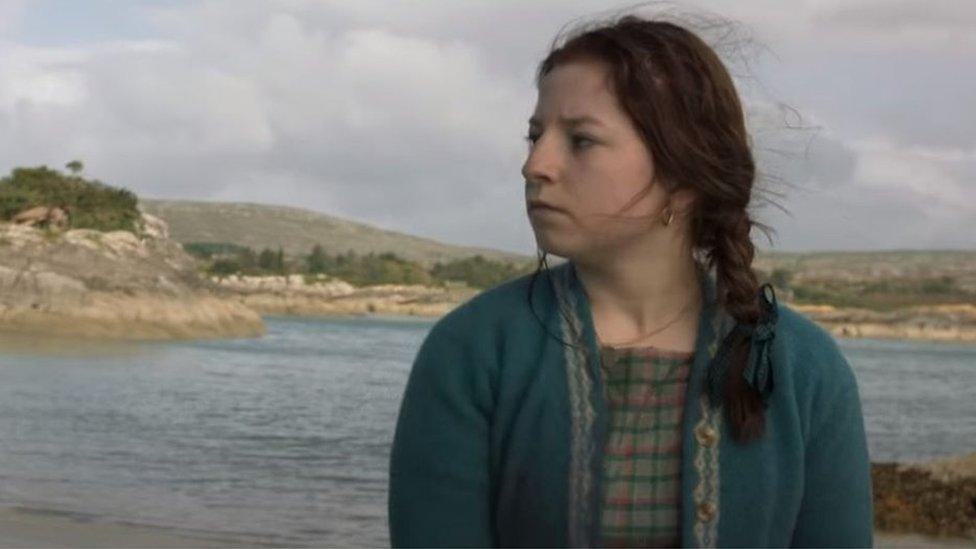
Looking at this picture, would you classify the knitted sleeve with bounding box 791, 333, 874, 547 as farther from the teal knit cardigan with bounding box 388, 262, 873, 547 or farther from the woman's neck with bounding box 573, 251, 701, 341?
the woman's neck with bounding box 573, 251, 701, 341

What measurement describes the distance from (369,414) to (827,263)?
36383mm

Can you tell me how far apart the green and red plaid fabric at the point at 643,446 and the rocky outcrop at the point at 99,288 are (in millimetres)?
40758

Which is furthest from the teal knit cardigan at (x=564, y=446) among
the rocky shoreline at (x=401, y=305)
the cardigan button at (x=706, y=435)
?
the rocky shoreline at (x=401, y=305)

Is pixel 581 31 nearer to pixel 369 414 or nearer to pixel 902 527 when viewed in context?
pixel 902 527

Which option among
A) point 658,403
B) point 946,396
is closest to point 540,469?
point 658,403

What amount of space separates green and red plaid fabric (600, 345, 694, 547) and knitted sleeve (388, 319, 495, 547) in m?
0.13

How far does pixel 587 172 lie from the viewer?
183 cm

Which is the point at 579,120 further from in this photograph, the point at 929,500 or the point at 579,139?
the point at 929,500

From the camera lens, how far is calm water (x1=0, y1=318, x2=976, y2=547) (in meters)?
10.8

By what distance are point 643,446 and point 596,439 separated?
0.07 meters

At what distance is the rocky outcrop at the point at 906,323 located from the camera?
192 feet

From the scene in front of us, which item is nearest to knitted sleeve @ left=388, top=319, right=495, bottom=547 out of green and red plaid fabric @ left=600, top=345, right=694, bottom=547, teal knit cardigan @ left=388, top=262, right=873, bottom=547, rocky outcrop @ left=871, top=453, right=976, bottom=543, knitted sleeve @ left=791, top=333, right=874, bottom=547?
teal knit cardigan @ left=388, top=262, right=873, bottom=547

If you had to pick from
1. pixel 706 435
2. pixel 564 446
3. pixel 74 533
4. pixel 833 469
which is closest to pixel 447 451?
pixel 564 446

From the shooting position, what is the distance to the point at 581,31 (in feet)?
6.28
